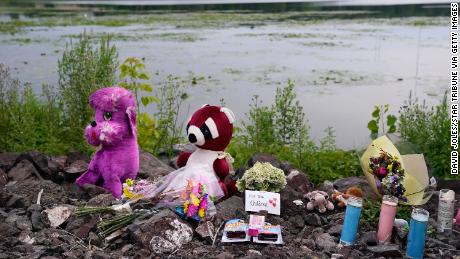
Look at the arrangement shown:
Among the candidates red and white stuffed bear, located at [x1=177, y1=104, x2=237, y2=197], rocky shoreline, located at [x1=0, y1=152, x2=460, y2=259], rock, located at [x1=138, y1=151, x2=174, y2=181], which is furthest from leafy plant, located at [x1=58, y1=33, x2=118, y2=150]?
red and white stuffed bear, located at [x1=177, y1=104, x2=237, y2=197]

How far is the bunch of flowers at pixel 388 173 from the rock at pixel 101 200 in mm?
1612

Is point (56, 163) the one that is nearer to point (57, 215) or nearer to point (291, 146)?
point (57, 215)

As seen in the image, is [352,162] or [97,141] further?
[352,162]

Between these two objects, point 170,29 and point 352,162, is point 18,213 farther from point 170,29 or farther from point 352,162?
point 170,29

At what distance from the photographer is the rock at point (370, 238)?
3076mm

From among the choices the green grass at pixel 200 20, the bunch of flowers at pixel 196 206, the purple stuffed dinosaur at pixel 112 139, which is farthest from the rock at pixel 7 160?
the green grass at pixel 200 20

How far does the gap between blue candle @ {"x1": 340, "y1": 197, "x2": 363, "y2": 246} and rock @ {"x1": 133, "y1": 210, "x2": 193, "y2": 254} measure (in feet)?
2.73

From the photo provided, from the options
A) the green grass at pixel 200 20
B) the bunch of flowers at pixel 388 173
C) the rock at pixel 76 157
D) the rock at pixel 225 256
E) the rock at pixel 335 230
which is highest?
the green grass at pixel 200 20

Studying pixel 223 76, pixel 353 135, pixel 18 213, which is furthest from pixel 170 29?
pixel 18 213

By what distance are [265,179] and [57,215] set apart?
124 centimetres

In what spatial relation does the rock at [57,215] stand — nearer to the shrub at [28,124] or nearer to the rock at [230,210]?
the rock at [230,210]

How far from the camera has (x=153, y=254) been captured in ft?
9.75

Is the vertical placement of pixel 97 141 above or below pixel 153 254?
above

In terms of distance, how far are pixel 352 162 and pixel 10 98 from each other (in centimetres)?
296
